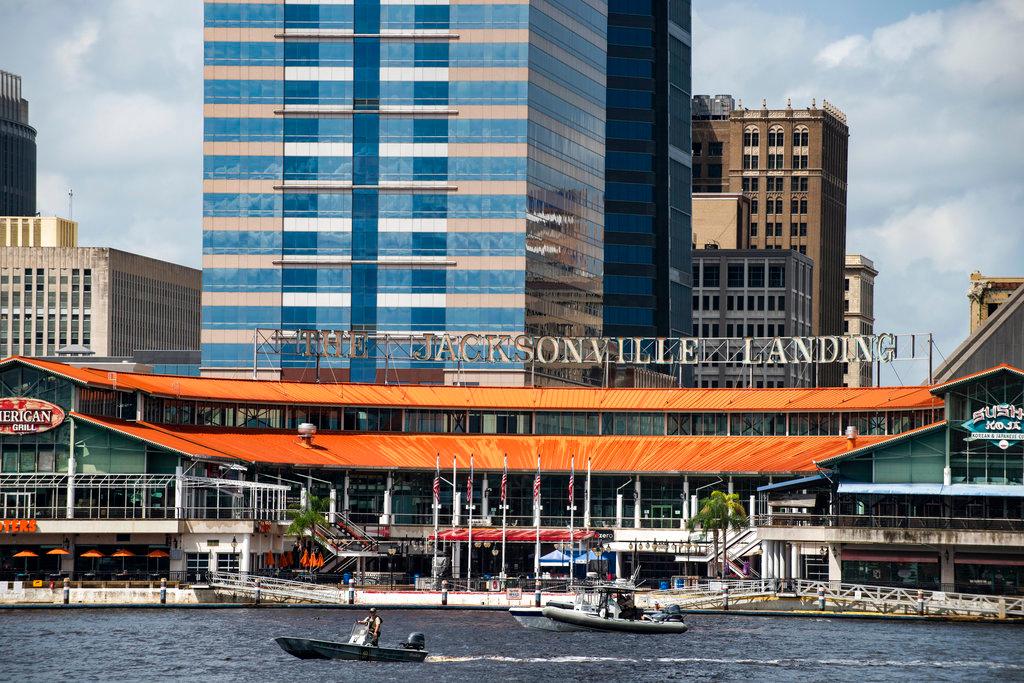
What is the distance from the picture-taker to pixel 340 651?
121 metres

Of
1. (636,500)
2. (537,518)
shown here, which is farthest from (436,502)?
(636,500)

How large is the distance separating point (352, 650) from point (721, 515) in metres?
59.0

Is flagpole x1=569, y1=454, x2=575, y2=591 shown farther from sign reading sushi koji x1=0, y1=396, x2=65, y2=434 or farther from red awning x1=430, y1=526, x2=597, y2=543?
sign reading sushi koji x1=0, y1=396, x2=65, y2=434

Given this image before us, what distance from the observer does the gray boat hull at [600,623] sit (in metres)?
140

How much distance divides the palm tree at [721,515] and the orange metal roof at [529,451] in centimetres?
766

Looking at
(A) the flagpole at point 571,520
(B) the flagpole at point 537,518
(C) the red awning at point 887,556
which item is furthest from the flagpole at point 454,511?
(C) the red awning at point 887,556

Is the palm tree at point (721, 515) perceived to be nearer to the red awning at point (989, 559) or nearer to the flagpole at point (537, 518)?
the flagpole at point (537, 518)

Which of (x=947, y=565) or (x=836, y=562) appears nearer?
(x=947, y=565)

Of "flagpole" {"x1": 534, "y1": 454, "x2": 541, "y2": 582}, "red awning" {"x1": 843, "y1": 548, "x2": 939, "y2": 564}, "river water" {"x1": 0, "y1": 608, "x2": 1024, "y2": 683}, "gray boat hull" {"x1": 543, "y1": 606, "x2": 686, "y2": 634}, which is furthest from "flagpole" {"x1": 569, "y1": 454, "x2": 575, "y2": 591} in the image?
"red awning" {"x1": 843, "y1": 548, "x2": 939, "y2": 564}

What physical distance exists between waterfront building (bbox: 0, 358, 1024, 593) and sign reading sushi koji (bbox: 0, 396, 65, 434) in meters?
0.19

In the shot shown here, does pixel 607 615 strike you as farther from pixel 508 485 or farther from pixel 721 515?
pixel 508 485

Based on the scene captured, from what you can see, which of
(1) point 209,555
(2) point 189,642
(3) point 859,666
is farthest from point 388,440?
(3) point 859,666

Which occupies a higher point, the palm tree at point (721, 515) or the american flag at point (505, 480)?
the american flag at point (505, 480)

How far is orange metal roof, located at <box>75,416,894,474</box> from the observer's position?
605ft
